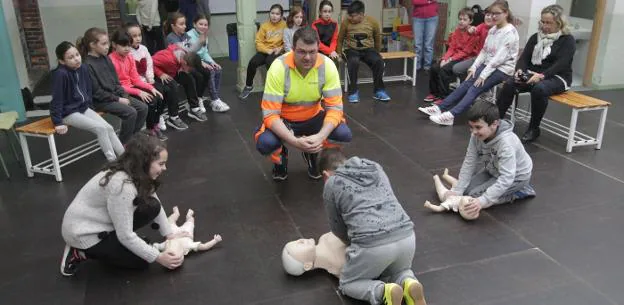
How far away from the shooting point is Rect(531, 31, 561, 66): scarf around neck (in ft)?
16.3

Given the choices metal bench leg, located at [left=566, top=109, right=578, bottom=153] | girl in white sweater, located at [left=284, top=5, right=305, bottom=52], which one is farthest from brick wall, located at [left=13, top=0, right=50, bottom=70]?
metal bench leg, located at [left=566, top=109, right=578, bottom=153]

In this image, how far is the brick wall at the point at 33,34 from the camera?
7438mm

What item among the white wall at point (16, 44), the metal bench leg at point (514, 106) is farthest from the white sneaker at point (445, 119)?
the white wall at point (16, 44)

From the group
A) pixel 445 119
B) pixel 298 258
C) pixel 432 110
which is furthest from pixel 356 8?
pixel 298 258

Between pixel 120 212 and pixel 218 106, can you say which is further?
pixel 218 106

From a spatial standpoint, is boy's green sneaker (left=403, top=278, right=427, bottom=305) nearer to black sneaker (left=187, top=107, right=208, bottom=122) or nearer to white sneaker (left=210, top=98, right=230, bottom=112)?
black sneaker (left=187, top=107, right=208, bottom=122)

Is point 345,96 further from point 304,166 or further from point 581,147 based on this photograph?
point 581,147

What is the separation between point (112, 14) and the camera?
7.86 metres

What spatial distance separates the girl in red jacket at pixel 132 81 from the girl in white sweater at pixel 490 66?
281cm

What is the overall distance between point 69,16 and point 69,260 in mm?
4769

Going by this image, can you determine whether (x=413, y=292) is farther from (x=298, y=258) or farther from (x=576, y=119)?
(x=576, y=119)

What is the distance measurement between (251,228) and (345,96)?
356cm

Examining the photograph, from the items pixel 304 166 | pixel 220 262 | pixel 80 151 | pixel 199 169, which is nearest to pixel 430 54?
pixel 304 166

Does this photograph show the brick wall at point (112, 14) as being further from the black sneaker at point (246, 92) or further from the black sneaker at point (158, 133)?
the black sneaker at point (158, 133)
